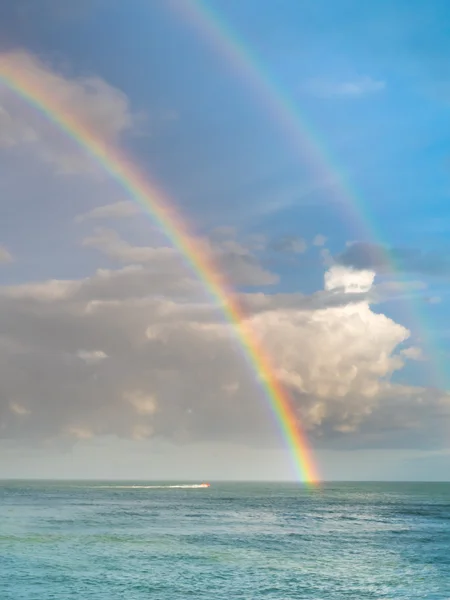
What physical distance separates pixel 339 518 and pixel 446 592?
67934 millimetres

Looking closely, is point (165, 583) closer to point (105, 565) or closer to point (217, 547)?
point (105, 565)

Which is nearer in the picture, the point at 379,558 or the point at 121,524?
the point at 379,558

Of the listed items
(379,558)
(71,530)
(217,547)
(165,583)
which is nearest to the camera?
(165,583)

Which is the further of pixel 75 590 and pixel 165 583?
pixel 165 583

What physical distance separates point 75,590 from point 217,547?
2589 centimetres

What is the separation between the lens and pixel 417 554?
226 ft

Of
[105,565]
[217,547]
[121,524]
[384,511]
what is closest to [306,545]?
[217,547]

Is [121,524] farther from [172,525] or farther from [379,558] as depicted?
[379,558]

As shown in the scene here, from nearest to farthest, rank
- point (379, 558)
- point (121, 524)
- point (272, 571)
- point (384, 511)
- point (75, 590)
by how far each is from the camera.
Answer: point (75, 590), point (272, 571), point (379, 558), point (121, 524), point (384, 511)

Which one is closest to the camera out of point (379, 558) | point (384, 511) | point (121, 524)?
point (379, 558)

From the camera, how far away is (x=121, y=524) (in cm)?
9450

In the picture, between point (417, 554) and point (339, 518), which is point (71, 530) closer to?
point (417, 554)

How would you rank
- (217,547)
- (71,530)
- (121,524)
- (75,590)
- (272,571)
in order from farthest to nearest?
(121,524) → (71,530) → (217,547) → (272,571) → (75,590)

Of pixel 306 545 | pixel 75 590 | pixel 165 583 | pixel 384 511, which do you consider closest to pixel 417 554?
pixel 306 545
